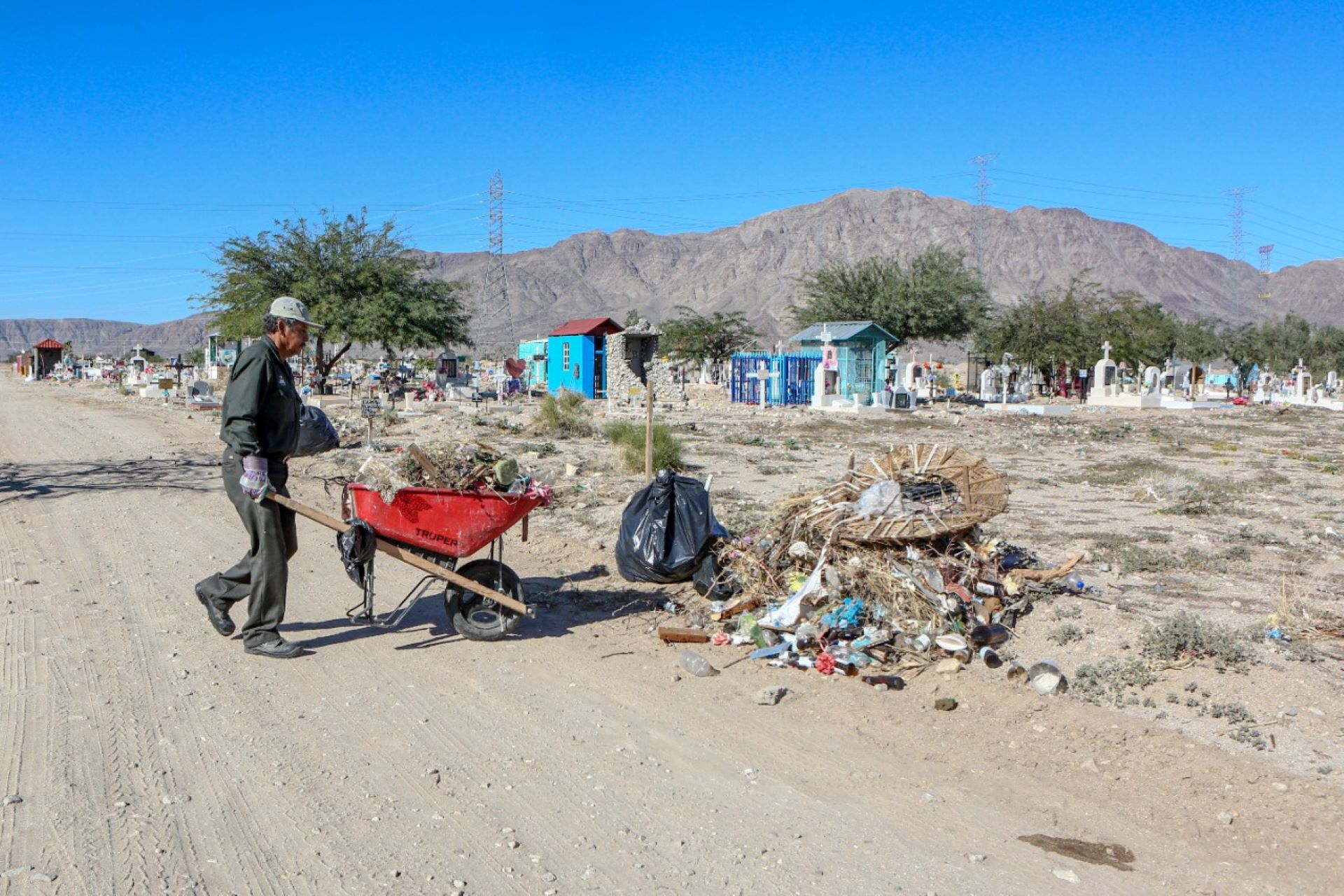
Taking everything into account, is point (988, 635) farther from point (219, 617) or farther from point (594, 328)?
point (594, 328)

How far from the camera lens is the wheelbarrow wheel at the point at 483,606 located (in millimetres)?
6133

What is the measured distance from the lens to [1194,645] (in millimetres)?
5859

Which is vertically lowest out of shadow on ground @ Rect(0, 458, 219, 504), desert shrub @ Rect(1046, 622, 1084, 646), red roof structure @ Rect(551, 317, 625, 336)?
desert shrub @ Rect(1046, 622, 1084, 646)

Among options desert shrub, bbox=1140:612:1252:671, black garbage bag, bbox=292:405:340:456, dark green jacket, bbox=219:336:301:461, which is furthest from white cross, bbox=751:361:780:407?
dark green jacket, bbox=219:336:301:461

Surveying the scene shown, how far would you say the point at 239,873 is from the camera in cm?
343

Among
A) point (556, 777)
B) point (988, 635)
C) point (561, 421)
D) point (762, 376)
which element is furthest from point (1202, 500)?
point (762, 376)

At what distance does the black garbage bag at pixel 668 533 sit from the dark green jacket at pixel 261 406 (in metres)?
2.59

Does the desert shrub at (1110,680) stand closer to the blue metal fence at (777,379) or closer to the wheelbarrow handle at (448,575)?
the wheelbarrow handle at (448,575)

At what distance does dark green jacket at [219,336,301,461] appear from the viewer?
5500 millimetres

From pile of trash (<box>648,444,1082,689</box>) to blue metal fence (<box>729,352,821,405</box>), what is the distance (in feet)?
92.5

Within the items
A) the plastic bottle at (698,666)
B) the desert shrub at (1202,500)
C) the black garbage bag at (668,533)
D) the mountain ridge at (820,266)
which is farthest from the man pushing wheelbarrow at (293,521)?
the mountain ridge at (820,266)

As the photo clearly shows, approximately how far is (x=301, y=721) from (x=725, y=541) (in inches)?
135

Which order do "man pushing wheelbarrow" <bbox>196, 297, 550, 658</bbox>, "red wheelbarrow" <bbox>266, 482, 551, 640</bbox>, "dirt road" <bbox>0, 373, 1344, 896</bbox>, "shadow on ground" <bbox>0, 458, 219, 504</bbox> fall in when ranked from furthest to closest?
"shadow on ground" <bbox>0, 458, 219, 504</bbox> → "red wheelbarrow" <bbox>266, 482, 551, 640</bbox> → "man pushing wheelbarrow" <bbox>196, 297, 550, 658</bbox> → "dirt road" <bbox>0, 373, 1344, 896</bbox>

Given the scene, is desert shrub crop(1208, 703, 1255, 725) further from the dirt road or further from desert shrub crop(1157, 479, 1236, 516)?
desert shrub crop(1157, 479, 1236, 516)
